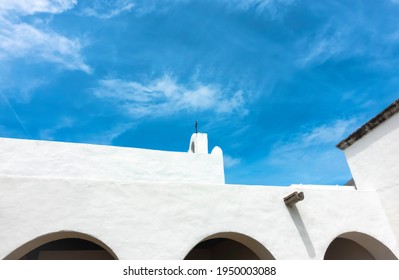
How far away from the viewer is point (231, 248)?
8.46 metres

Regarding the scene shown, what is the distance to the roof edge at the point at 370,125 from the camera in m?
7.01

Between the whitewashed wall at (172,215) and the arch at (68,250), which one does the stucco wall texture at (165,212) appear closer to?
the whitewashed wall at (172,215)

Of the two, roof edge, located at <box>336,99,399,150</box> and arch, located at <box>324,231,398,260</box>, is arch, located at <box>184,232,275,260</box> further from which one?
roof edge, located at <box>336,99,399,150</box>

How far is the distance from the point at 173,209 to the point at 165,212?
159mm

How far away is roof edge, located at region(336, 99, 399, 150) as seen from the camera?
7012mm

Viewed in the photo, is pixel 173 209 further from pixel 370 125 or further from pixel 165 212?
pixel 370 125

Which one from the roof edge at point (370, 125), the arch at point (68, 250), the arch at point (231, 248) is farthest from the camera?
the arch at point (68, 250)

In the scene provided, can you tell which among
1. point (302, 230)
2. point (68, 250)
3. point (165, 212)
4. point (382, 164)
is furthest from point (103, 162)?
point (382, 164)

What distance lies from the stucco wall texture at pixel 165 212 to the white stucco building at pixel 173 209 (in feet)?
0.05

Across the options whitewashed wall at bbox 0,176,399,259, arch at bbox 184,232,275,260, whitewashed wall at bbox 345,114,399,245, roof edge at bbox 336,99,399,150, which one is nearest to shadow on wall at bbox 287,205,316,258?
whitewashed wall at bbox 0,176,399,259

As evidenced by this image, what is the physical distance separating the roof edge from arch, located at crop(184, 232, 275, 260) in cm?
386

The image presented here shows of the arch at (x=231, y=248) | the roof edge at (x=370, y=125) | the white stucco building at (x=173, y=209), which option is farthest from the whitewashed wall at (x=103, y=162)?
the roof edge at (x=370, y=125)
